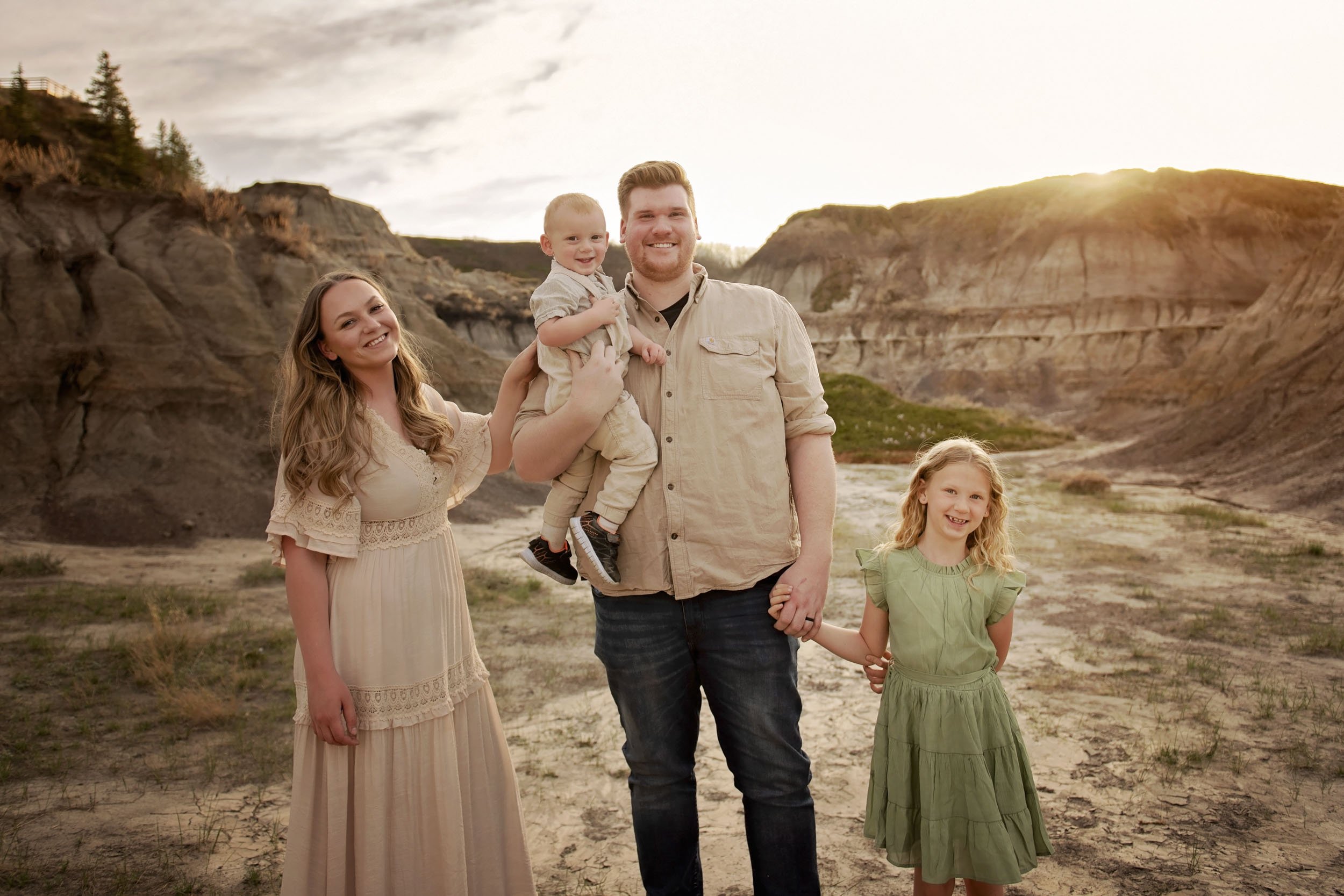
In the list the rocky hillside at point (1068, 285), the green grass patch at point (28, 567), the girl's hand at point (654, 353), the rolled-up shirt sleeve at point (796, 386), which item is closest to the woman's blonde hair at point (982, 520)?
the rolled-up shirt sleeve at point (796, 386)

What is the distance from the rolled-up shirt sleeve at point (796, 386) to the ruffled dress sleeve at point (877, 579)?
1.85 feet

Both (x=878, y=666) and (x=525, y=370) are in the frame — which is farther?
(x=878, y=666)

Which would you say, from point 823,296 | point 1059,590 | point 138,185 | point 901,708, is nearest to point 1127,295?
point 823,296

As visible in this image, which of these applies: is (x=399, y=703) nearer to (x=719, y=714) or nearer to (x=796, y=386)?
(x=719, y=714)

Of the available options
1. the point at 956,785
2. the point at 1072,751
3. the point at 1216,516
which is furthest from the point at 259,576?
the point at 1216,516

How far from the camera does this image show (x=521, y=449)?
247cm

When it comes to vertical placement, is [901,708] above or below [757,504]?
below

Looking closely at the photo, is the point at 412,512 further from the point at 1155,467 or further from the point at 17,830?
the point at 1155,467

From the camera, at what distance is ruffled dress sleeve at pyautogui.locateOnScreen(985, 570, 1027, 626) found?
273cm

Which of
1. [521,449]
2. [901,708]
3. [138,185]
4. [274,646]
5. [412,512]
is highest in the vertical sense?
[138,185]

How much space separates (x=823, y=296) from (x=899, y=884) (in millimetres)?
48651

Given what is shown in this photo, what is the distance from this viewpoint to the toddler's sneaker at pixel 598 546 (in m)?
2.42

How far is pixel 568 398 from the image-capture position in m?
2.56

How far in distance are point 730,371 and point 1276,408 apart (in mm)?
19466
